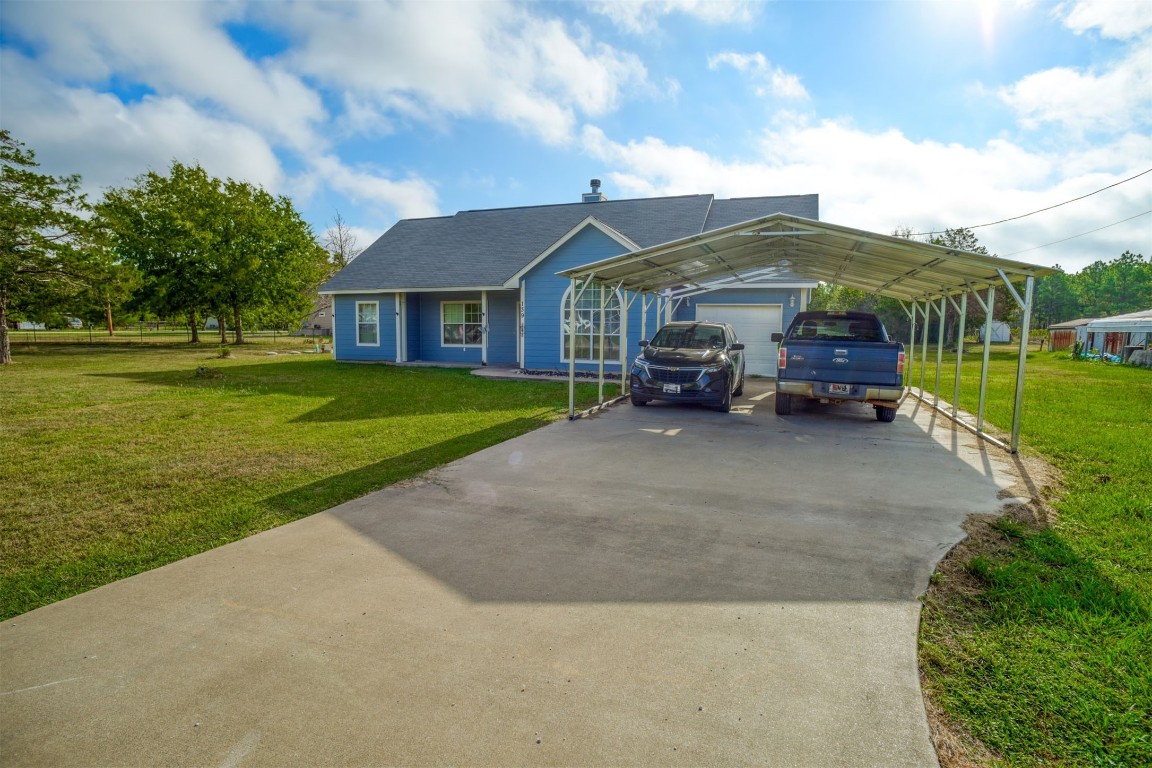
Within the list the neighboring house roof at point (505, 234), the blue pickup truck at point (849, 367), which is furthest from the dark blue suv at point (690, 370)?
the neighboring house roof at point (505, 234)

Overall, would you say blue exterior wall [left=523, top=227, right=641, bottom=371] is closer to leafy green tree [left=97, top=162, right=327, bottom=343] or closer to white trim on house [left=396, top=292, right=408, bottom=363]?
white trim on house [left=396, top=292, right=408, bottom=363]

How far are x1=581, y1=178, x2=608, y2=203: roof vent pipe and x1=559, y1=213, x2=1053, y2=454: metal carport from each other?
9723 millimetres

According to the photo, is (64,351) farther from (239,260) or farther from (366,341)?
(366,341)

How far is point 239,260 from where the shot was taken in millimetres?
30094

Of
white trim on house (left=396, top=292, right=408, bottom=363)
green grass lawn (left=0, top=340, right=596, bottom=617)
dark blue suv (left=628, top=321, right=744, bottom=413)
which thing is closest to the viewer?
green grass lawn (left=0, top=340, right=596, bottom=617)

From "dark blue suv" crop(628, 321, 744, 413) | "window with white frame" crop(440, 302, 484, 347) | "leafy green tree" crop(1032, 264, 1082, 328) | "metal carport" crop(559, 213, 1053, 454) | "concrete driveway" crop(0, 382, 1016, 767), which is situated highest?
"leafy green tree" crop(1032, 264, 1082, 328)

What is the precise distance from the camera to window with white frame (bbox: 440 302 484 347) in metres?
19.4

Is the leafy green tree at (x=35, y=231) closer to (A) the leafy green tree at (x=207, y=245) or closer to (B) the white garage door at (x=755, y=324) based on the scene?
(A) the leafy green tree at (x=207, y=245)

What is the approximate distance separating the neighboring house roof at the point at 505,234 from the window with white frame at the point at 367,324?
91cm

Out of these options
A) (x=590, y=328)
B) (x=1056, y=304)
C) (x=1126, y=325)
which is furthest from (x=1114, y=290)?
(x=590, y=328)

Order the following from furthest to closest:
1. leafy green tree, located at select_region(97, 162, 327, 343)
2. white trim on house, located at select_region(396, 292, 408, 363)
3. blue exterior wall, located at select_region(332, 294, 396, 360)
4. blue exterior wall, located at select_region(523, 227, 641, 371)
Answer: leafy green tree, located at select_region(97, 162, 327, 343)
blue exterior wall, located at select_region(332, 294, 396, 360)
white trim on house, located at select_region(396, 292, 408, 363)
blue exterior wall, located at select_region(523, 227, 641, 371)

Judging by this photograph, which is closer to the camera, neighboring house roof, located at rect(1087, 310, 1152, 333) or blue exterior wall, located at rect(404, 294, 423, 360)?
blue exterior wall, located at rect(404, 294, 423, 360)

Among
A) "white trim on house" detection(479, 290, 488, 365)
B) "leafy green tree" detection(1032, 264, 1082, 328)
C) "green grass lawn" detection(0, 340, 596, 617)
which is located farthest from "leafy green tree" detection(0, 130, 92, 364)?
"leafy green tree" detection(1032, 264, 1082, 328)

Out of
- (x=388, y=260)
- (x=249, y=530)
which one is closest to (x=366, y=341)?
(x=388, y=260)
